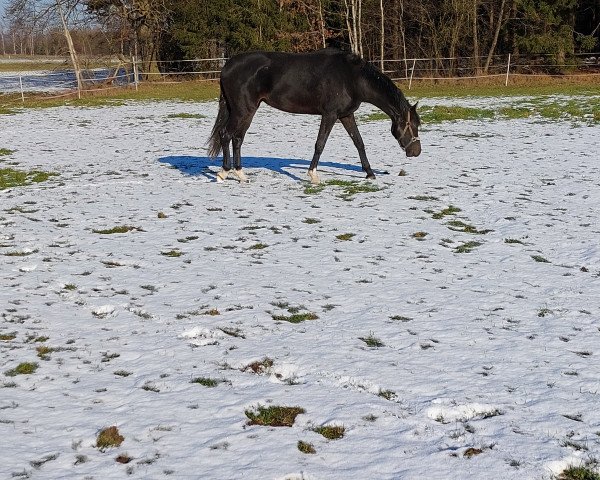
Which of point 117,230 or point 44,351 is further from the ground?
point 117,230

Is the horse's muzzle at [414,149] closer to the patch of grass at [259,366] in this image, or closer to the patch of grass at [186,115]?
the patch of grass at [259,366]

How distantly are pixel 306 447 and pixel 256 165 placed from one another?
333 inches

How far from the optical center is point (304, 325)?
15.3 ft

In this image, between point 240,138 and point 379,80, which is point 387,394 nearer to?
point 379,80

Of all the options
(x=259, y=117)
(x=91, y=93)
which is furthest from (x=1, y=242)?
(x=91, y=93)

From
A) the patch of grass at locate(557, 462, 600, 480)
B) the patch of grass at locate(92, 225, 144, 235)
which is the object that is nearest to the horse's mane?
the patch of grass at locate(92, 225, 144, 235)

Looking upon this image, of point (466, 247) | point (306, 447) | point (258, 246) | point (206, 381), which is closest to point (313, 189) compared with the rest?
point (258, 246)

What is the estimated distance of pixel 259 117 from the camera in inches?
761

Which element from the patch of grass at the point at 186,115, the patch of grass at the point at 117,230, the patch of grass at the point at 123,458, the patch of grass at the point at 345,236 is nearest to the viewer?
the patch of grass at the point at 123,458

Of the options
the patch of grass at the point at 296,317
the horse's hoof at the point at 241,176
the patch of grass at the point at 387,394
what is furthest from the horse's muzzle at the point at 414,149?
the patch of grass at the point at 387,394

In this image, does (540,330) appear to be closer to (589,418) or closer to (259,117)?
(589,418)

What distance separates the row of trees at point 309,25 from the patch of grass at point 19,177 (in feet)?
79.1

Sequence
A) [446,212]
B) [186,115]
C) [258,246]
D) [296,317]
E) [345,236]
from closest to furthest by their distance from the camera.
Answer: [296,317], [258,246], [345,236], [446,212], [186,115]

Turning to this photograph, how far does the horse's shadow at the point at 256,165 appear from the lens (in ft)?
34.4
